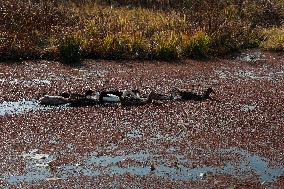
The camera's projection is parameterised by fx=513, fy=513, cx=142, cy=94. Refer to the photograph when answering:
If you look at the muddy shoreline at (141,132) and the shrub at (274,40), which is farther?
the shrub at (274,40)

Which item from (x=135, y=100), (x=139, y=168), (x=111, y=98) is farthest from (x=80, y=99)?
(x=139, y=168)

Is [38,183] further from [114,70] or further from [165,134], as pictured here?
[114,70]

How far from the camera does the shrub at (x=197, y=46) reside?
14930 millimetres

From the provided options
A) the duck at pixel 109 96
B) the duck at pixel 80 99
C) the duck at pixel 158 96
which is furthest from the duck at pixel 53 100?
the duck at pixel 158 96

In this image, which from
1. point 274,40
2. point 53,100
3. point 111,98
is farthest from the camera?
point 274,40

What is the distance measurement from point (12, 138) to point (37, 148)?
0.62 metres

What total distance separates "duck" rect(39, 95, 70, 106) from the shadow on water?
2347mm

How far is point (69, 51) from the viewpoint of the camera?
13.6 meters

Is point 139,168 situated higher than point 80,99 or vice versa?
point 80,99

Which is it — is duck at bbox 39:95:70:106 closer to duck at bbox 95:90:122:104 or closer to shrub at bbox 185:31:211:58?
duck at bbox 95:90:122:104

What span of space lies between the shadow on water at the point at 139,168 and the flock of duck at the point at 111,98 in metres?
2.38

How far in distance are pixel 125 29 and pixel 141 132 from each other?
22.2 feet

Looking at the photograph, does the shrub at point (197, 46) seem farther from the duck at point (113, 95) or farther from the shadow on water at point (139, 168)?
the shadow on water at point (139, 168)

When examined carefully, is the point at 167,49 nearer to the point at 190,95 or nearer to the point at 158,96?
the point at 190,95
